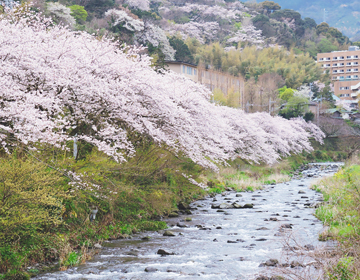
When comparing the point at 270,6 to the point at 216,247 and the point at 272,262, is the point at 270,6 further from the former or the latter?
the point at 272,262

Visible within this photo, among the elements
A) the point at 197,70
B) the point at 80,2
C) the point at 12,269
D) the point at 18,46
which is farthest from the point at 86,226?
the point at 80,2

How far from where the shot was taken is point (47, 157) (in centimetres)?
873

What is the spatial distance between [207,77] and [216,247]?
135 feet

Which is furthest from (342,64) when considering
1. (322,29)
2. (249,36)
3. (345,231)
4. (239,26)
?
(345,231)

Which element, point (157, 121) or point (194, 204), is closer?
point (157, 121)

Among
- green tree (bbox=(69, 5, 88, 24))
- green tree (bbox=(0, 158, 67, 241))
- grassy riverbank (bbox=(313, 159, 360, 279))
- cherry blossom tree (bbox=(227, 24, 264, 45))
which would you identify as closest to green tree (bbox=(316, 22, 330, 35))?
cherry blossom tree (bbox=(227, 24, 264, 45))

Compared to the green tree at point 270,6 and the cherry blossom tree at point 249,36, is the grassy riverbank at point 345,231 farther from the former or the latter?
the green tree at point 270,6

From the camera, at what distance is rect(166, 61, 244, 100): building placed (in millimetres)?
44625

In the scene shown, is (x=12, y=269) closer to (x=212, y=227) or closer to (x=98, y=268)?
(x=98, y=268)

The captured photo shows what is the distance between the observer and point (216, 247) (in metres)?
9.60

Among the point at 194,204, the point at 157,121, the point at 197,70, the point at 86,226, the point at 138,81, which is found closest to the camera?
the point at 86,226

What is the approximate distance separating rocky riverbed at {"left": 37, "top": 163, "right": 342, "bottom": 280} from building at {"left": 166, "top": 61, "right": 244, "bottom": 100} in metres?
30.9

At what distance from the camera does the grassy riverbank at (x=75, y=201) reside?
707 cm

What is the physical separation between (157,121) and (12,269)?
6248 millimetres
